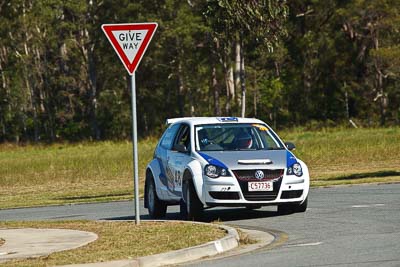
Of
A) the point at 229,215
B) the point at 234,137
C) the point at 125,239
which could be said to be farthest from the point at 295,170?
the point at 125,239

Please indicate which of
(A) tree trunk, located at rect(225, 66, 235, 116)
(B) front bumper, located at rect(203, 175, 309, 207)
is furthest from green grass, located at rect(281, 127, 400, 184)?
(A) tree trunk, located at rect(225, 66, 235, 116)

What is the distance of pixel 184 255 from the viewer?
13.0 meters

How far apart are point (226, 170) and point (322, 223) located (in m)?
1.84

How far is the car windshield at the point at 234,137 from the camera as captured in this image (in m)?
19.0

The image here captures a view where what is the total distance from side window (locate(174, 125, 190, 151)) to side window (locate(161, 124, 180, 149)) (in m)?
0.22

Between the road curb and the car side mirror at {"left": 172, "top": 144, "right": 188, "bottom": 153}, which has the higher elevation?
the car side mirror at {"left": 172, "top": 144, "right": 188, "bottom": 153}

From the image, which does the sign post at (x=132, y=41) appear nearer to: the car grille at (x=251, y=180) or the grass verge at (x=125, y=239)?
the grass verge at (x=125, y=239)

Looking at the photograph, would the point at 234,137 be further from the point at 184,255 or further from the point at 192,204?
the point at 184,255

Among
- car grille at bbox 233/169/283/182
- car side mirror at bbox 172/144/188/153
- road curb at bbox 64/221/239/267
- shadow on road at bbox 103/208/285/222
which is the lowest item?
shadow on road at bbox 103/208/285/222

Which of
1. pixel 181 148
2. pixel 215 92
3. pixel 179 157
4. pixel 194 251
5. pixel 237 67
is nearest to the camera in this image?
pixel 194 251

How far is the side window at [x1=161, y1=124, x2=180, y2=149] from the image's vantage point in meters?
20.2

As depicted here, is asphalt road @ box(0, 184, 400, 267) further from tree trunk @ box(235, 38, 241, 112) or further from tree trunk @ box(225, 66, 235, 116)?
tree trunk @ box(225, 66, 235, 116)

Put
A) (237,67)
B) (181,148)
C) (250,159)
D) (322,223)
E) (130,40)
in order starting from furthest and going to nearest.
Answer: (237,67), (181,148), (250,159), (322,223), (130,40)

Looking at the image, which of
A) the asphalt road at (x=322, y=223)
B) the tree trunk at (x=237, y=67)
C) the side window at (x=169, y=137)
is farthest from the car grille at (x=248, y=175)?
the tree trunk at (x=237, y=67)
